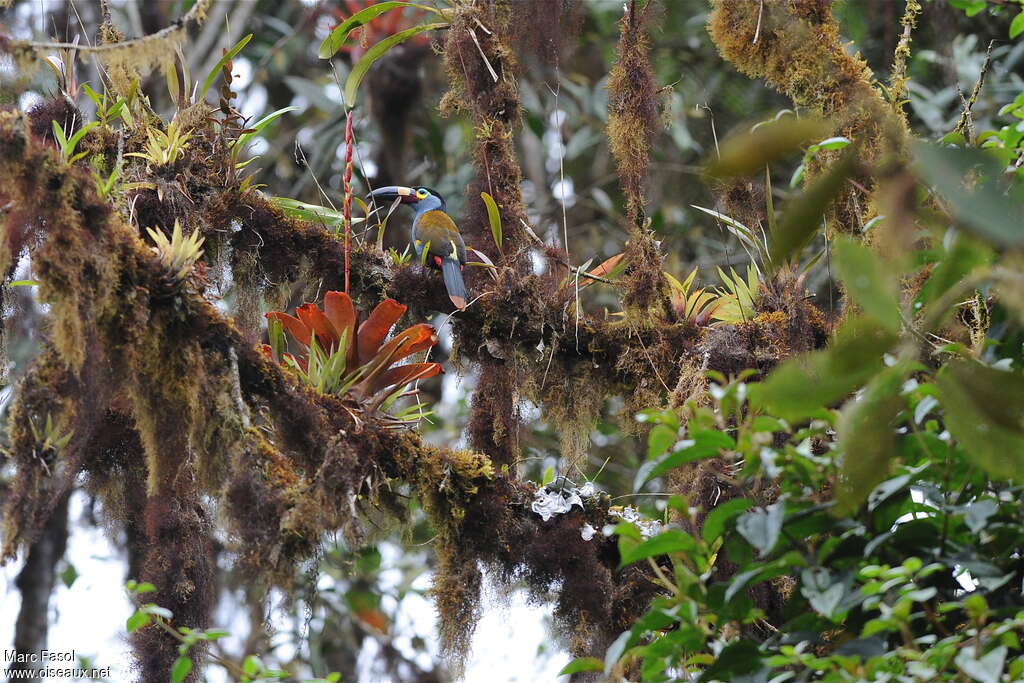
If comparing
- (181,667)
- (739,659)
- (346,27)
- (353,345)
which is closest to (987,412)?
(739,659)

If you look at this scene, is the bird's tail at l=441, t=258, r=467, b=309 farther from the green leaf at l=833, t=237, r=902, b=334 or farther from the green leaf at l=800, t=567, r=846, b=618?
the green leaf at l=833, t=237, r=902, b=334

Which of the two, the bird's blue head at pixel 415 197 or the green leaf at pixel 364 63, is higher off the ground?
the green leaf at pixel 364 63

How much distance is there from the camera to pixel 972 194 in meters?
1.01

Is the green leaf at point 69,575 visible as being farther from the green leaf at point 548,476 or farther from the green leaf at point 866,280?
the green leaf at point 866,280

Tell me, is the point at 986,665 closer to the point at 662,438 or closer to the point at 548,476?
the point at 662,438

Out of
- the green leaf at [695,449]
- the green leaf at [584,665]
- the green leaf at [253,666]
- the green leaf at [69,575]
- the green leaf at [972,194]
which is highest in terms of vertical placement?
the green leaf at [972,194]

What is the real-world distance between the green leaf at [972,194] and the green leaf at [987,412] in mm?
202

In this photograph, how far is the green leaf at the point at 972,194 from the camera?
39.0 inches

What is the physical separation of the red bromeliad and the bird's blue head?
1.34 metres

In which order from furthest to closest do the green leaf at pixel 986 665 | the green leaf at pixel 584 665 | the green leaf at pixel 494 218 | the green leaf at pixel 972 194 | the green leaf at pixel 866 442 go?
the green leaf at pixel 494 218 → the green leaf at pixel 584 665 → the green leaf at pixel 986 665 → the green leaf at pixel 866 442 → the green leaf at pixel 972 194

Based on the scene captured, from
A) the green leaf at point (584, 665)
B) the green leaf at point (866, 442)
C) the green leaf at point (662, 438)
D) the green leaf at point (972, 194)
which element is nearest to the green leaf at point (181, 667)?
the green leaf at point (584, 665)

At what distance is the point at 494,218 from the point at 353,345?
75 cm

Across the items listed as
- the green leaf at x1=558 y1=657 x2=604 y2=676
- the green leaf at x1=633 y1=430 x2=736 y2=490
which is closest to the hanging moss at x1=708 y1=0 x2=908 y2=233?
the green leaf at x1=633 y1=430 x2=736 y2=490

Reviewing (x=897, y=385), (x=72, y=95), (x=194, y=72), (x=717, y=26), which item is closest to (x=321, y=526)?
(x=897, y=385)
